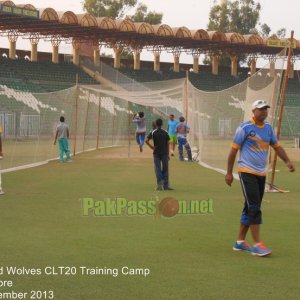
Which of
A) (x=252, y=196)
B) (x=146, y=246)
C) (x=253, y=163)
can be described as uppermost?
(x=253, y=163)

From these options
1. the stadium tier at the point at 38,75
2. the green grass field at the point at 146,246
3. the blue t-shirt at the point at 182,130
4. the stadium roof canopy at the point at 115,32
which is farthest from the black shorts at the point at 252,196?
the stadium tier at the point at 38,75

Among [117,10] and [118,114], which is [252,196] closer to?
[118,114]

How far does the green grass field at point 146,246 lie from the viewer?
7.05 meters

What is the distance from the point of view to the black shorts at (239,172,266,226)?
8859 mm

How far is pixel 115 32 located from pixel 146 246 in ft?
174

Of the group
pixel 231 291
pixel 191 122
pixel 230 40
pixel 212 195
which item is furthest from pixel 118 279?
pixel 230 40

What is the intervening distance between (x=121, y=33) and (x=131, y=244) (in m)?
53.5

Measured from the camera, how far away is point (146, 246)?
920cm

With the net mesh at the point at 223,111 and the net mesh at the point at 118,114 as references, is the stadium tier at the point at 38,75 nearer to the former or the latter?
the net mesh at the point at 118,114

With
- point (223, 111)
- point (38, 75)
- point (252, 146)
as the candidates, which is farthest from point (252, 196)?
point (38, 75)

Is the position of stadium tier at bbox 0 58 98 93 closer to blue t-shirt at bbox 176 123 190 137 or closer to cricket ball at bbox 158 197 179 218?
blue t-shirt at bbox 176 123 190 137

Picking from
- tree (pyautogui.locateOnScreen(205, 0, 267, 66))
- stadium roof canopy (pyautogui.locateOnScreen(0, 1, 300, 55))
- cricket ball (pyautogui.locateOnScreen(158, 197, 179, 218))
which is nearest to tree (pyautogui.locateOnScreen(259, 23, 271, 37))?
tree (pyautogui.locateOnScreen(205, 0, 267, 66))

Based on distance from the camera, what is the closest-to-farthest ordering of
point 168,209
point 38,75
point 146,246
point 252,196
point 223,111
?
point 252,196, point 146,246, point 168,209, point 223,111, point 38,75

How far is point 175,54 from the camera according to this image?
235 feet
